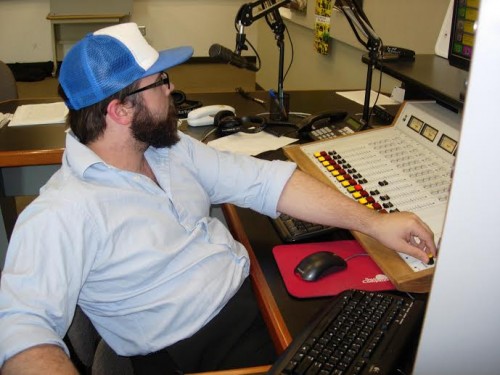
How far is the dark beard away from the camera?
3.82 feet

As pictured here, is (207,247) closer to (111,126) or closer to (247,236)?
(247,236)

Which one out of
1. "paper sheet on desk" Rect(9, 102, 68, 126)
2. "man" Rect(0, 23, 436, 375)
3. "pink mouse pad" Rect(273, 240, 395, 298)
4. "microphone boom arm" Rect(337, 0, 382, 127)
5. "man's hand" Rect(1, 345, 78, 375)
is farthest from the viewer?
"paper sheet on desk" Rect(9, 102, 68, 126)

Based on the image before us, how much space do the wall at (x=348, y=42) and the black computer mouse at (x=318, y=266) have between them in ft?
4.74

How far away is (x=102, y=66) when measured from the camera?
3.54ft

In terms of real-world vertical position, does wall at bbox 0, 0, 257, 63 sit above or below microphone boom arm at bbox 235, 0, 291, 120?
below

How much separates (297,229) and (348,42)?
1.89 m

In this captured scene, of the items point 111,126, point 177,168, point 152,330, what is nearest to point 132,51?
point 111,126

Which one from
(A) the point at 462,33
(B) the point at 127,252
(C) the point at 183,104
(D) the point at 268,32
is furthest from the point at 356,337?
(D) the point at 268,32

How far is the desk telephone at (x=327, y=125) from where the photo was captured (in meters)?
1.66

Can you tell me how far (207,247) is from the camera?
116 cm

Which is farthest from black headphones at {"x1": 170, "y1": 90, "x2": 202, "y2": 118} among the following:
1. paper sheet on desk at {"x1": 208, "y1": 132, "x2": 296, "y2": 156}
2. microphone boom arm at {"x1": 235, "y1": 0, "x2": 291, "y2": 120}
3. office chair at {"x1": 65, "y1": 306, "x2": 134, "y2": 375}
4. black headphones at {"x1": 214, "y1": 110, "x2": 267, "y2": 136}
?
office chair at {"x1": 65, "y1": 306, "x2": 134, "y2": 375}

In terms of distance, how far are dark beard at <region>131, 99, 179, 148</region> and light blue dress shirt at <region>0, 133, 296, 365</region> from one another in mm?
64

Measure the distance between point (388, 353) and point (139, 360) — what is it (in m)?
0.56

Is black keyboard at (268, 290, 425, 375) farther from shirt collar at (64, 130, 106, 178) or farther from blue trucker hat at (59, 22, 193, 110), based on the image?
blue trucker hat at (59, 22, 193, 110)
